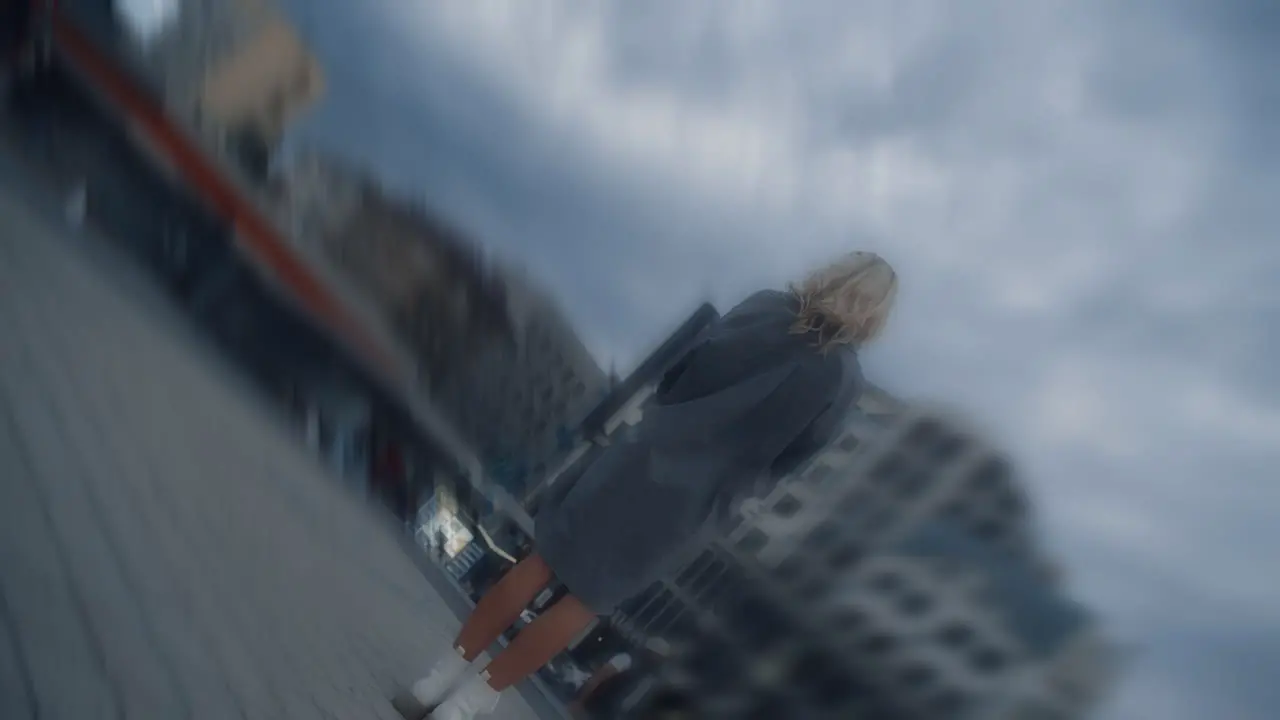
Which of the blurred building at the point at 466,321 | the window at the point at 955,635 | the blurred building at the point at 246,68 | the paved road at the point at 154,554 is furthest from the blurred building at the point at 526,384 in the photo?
the window at the point at 955,635

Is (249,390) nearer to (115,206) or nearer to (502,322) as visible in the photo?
(115,206)

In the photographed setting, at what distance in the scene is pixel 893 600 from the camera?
2050 cm

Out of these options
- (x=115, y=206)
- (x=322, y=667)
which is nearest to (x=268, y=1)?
(x=115, y=206)

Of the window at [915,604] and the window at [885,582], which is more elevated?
the window at [885,582]

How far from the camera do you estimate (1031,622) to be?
19.2 meters

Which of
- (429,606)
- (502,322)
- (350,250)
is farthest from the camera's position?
(502,322)

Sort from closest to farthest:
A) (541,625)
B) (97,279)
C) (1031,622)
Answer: (541,625)
(97,279)
(1031,622)

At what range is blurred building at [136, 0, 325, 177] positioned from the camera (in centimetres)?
716

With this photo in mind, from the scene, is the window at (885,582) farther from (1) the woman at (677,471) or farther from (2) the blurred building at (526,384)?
(1) the woman at (677,471)

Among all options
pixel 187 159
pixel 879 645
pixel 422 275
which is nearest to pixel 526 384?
pixel 422 275

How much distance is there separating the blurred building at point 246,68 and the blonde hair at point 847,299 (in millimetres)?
6485

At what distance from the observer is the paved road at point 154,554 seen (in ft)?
3.14

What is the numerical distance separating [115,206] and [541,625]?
3819 mm

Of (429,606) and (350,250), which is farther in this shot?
(350,250)
